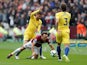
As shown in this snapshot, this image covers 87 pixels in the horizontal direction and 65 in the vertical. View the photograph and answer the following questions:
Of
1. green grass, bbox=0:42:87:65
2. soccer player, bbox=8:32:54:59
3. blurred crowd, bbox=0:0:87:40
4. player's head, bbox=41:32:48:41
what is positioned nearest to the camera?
green grass, bbox=0:42:87:65

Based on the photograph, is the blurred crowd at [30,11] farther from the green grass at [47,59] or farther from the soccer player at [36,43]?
the soccer player at [36,43]

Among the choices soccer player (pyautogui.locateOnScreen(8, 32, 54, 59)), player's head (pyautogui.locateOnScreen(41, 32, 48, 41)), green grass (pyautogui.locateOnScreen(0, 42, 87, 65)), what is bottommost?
green grass (pyautogui.locateOnScreen(0, 42, 87, 65))

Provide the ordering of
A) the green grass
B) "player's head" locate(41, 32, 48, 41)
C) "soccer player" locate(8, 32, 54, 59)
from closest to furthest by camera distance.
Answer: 1. the green grass
2. "player's head" locate(41, 32, 48, 41)
3. "soccer player" locate(8, 32, 54, 59)

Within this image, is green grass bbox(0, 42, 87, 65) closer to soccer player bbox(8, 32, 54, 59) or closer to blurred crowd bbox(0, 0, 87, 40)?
soccer player bbox(8, 32, 54, 59)

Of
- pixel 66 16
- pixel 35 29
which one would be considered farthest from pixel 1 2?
pixel 66 16

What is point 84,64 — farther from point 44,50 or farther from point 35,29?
point 44,50

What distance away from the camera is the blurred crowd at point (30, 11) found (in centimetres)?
3462

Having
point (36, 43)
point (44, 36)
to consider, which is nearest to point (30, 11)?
point (36, 43)

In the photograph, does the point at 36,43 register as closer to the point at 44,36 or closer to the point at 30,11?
the point at 44,36

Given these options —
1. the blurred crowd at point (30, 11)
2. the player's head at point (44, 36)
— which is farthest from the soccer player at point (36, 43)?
the blurred crowd at point (30, 11)

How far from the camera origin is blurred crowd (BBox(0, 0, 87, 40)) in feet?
114

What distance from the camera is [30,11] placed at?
109 feet

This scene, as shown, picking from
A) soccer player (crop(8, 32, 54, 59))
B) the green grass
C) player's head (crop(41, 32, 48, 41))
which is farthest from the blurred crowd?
player's head (crop(41, 32, 48, 41))

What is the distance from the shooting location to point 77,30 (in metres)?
33.7
